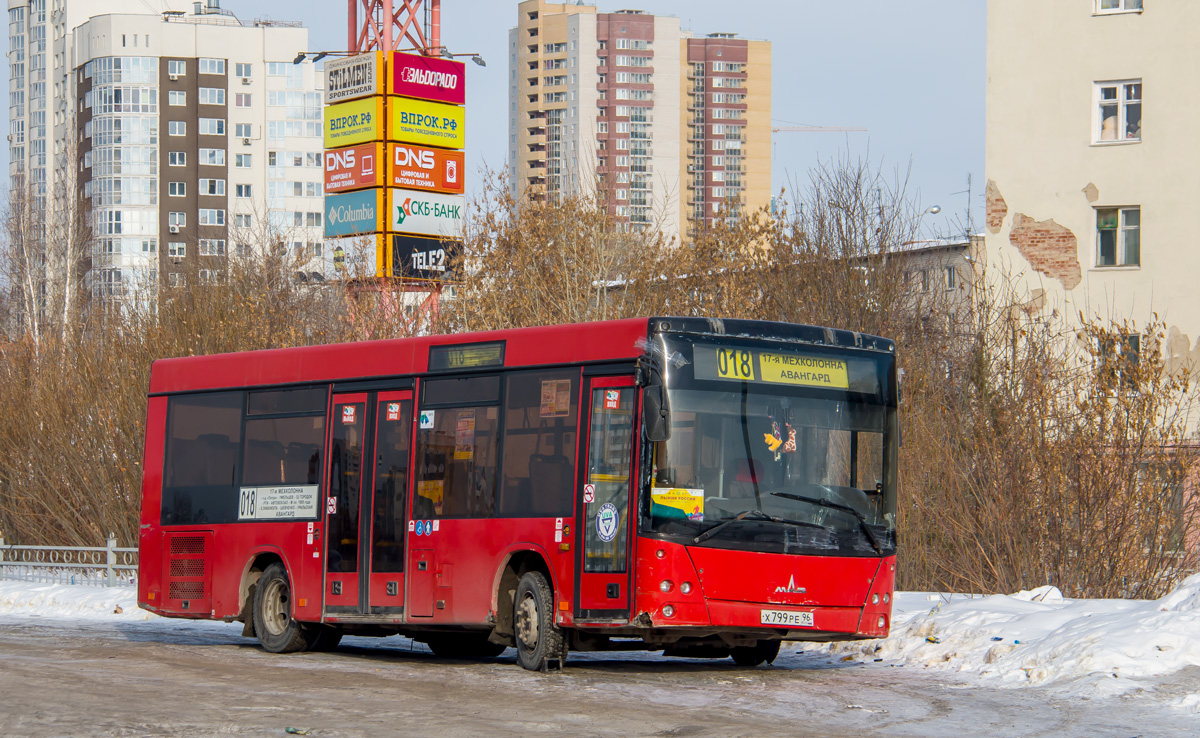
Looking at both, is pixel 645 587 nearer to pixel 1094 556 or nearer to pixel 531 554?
pixel 531 554

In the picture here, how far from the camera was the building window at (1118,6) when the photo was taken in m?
39.5

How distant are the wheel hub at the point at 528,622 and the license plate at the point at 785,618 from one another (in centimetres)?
203

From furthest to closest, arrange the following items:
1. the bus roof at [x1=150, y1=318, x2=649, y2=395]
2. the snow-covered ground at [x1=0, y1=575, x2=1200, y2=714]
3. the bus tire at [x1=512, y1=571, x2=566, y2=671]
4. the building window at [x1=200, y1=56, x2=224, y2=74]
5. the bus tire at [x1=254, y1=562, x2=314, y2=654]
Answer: the building window at [x1=200, y1=56, x2=224, y2=74], the bus tire at [x1=254, y1=562, x2=314, y2=654], the bus tire at [x1=512, y1=571, x2=566, y2=671], the bus roof at [x1=150, y1=318, x2=649, y2=395], the snow-covered ground at [x1=0, y1=575, x2=1200, y2=714]

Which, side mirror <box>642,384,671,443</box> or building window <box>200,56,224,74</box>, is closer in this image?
side mirror <box>642,384,671,443</box>

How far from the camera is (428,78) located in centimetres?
5403

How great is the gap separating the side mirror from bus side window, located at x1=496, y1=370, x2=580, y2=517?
43.2 inches

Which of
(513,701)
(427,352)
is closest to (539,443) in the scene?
(427,352)

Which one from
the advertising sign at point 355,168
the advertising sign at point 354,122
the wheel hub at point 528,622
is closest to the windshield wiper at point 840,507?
the wheel hub at point 528,622

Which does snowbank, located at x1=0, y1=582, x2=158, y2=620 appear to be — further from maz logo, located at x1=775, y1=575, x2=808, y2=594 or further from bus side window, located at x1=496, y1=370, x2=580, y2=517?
maz logo, located at x1=775, y1=575, x2=808, y2=594

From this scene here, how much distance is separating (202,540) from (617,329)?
662cm

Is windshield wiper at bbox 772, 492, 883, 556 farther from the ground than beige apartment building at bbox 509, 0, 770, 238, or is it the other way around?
beige apartment building at bbox 509, 0, 770, 238

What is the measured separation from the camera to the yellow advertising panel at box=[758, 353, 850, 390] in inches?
520

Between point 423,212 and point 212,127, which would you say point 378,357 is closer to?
point 423,212

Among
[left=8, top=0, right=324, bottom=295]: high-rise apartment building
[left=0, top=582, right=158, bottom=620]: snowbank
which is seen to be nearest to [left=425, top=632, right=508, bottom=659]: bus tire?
[left=0, top=582, right=158, bottom=620]: snowbank
